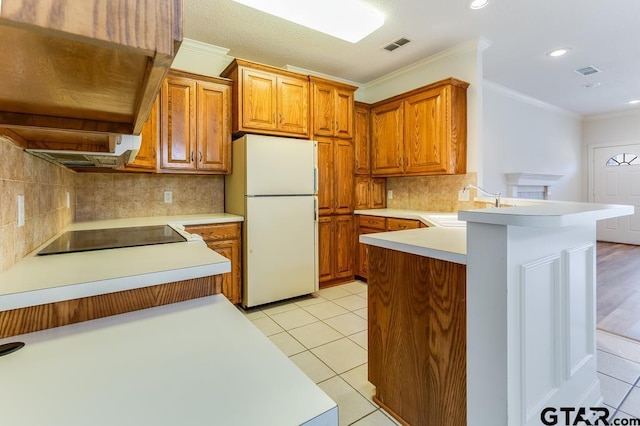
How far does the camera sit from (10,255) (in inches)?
41.7

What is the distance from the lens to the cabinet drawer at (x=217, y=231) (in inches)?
110

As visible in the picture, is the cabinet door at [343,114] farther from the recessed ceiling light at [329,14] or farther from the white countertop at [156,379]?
the white countertop at [156,379]

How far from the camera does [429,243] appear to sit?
1.45 metres

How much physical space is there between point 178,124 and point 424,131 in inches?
98.4

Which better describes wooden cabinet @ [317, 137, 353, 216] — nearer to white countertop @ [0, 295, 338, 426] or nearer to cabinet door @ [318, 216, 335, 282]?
cabinet door @ [318, 216, 335, 282]

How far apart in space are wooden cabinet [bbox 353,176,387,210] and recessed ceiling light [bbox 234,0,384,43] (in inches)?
67.0

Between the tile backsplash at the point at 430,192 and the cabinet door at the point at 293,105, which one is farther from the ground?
the cabinet door at the point at 293,105

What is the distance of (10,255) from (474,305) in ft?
5.39

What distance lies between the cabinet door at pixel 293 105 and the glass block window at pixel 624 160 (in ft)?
21.3

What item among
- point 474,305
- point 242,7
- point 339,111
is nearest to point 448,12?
point 339,111

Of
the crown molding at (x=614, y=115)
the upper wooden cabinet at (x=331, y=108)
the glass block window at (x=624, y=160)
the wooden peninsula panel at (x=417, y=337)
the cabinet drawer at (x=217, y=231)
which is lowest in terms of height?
the wooden peninsula panel at (x=417, y=337)

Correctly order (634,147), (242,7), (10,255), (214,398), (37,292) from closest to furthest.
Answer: (214,398) < (37,292) < (10,255) < (242,7) < (634,147)

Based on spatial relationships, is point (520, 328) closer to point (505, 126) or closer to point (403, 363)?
point (403, 363)

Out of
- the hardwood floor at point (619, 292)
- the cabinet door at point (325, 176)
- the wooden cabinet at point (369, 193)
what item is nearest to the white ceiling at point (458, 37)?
the cabinet door at point (325, 176)
